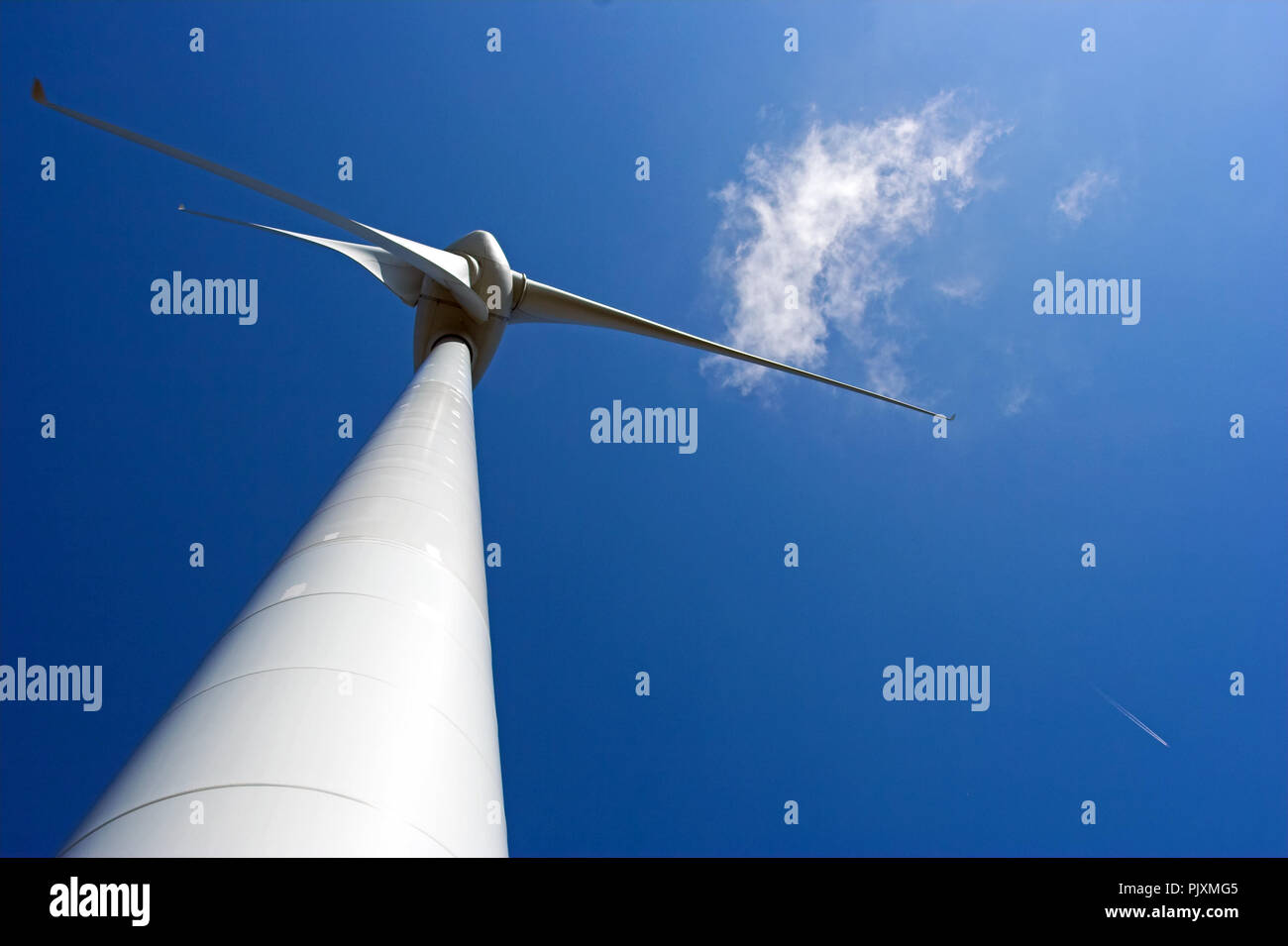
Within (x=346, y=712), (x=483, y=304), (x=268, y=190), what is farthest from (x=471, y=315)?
(x=346, y=712)

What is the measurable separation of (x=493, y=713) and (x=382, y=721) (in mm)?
1880

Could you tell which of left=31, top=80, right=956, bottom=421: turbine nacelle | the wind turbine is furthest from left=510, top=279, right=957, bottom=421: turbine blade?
the wind turbine

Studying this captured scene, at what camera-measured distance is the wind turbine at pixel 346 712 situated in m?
3.58

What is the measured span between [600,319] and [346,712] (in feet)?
64.6

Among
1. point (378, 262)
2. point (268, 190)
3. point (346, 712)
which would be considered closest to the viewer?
point (346, 712)

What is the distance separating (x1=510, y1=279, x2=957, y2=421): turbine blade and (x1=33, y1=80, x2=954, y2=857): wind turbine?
43.6ft

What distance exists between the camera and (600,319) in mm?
23062

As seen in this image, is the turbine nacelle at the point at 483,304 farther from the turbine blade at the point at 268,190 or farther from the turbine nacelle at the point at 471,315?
the turbine blade at the point at 268,190

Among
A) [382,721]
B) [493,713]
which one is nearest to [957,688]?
[493,713]

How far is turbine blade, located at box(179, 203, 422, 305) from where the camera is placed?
57.1 feet

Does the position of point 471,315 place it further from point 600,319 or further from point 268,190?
point 268,190

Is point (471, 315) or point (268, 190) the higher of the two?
point (471, 315)
